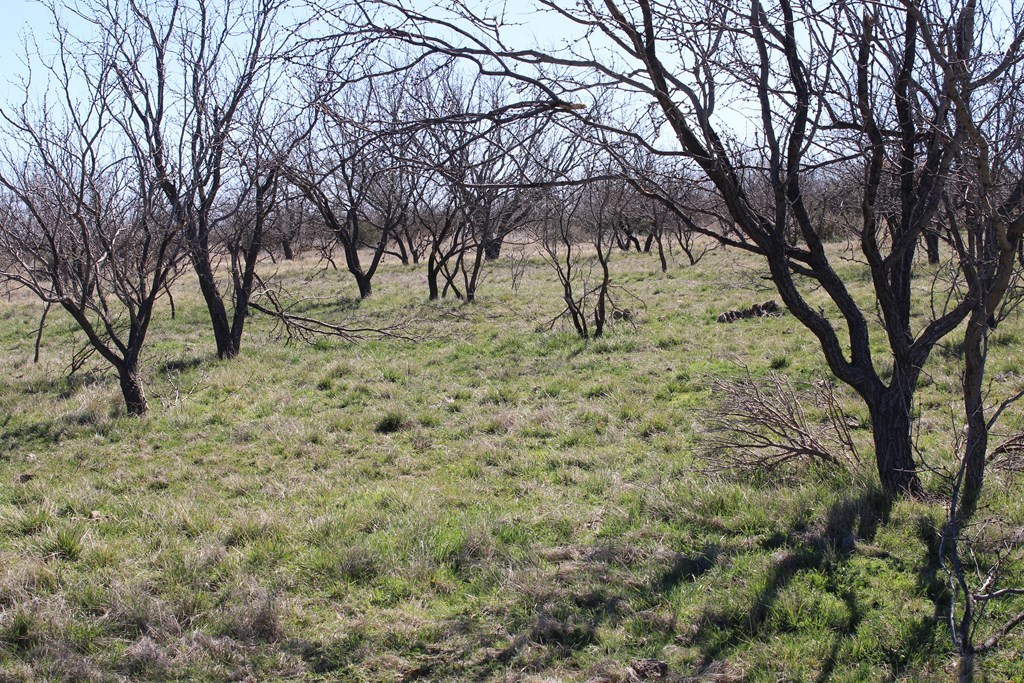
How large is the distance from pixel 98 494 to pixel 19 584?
6.41 ft

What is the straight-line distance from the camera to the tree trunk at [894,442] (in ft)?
14.4

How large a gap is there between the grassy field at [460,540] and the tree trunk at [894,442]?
0.15 meters

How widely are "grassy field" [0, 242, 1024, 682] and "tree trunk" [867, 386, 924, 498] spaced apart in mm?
148

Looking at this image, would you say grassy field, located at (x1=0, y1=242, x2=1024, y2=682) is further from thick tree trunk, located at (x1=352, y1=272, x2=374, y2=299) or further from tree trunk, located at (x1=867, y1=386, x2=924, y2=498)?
thick tree trunk, located at (x1=352, y1=272, x2=374, y2=299)

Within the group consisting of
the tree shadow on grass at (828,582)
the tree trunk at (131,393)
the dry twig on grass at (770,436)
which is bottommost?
the tree shadow on grass at (828,582)

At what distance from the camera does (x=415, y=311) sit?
1594 centimetres

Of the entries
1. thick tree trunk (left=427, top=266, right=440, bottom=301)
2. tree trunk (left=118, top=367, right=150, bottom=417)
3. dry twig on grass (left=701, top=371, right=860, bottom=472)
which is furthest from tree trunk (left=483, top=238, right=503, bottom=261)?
dry twig on grass (left=701, top=371, right=860, bottom=472)

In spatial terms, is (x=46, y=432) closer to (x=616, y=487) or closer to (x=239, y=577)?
(x=239, y=577)

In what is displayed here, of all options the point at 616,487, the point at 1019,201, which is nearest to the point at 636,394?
the point at 616,487

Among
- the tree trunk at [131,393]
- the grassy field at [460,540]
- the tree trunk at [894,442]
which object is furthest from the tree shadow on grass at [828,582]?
the tree trunk at [131,393]

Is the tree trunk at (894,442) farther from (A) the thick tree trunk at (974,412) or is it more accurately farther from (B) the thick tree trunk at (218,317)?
(B) the thick tree trunk at (218,317)

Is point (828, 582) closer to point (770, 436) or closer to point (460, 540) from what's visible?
point (460, 540)

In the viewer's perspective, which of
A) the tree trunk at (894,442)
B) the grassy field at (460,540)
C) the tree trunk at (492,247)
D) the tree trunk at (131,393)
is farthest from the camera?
the tree trunk at (492,247)

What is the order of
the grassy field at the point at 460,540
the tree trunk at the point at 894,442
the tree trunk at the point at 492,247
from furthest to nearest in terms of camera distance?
1. the tree trunk at the point at 492,247
2. the tree trunk at the point at 894,442
3. the grassy field at the point at 460,540
